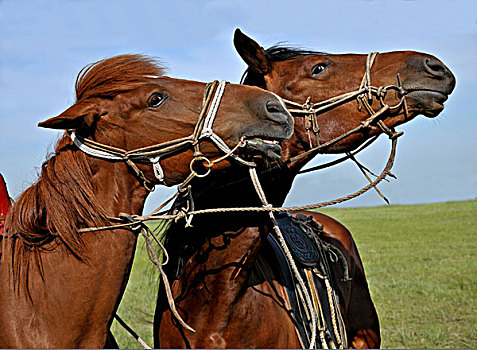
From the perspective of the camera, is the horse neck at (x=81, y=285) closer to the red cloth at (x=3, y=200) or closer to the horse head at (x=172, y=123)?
the horse head at (x=172, y=123)

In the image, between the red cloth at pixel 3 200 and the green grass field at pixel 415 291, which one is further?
the green grass field at pixel 415 291

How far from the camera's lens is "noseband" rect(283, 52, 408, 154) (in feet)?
12.2

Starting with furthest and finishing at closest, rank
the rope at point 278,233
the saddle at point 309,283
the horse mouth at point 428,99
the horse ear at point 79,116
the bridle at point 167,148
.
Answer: the saddle at point 309,283, the horse mouth at point 428,99, the rope at point 278,233, the bridle at point 167,148, the horse ear at point 79,116

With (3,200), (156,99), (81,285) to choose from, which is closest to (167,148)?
(156,99)

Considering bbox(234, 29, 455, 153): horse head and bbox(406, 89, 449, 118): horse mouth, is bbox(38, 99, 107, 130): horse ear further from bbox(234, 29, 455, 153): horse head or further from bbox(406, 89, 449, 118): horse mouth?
bbox(406, 89, 449, 118): horse mouth

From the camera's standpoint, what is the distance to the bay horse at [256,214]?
368 cm

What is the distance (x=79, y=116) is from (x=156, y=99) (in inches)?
16.9

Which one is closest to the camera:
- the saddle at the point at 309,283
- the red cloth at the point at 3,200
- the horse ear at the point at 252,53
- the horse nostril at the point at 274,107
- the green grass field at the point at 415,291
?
the horse nostril at the point at 274,107

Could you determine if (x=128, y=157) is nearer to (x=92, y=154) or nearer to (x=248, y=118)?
(x=92, y=154)

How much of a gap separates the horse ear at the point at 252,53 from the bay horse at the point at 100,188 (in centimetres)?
90

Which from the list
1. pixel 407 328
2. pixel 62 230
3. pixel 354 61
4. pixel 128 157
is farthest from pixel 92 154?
pixel 407 328

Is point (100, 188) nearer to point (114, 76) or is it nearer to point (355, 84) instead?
point (114, 76)

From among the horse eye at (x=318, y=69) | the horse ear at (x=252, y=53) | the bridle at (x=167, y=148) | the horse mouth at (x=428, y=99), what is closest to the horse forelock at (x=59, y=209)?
the bridle at (x=167, y=148)

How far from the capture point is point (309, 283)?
4.55 metres
